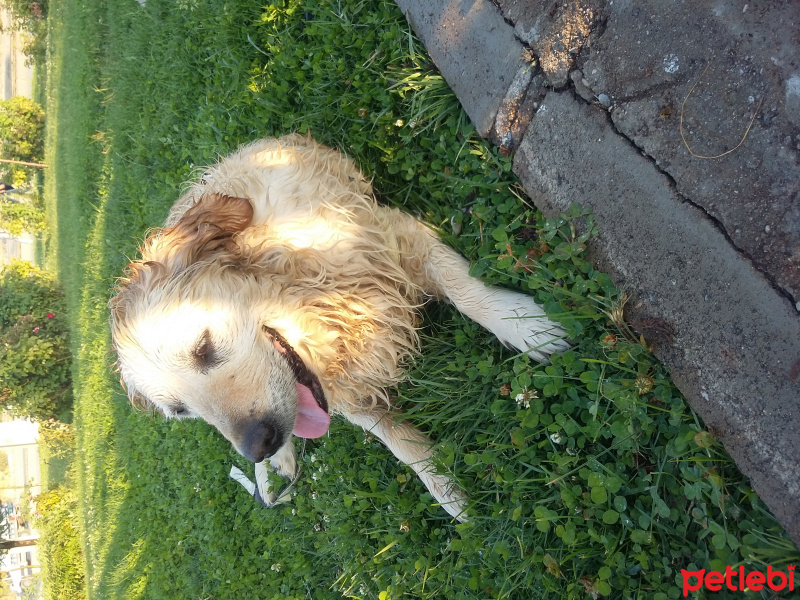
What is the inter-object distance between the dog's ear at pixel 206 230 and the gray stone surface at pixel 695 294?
147 cm

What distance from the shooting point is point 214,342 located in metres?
2.21

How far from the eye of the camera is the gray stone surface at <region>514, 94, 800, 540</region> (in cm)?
172

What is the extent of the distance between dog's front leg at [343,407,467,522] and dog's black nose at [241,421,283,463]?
2.41ft

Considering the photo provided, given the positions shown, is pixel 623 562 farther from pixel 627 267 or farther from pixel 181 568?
pixel 181 568

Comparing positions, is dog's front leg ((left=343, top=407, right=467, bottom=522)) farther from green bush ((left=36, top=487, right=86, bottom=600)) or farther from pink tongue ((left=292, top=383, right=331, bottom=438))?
green bush ((left=36, top=487, right=86, bottom=600))

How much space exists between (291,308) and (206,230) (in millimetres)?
524

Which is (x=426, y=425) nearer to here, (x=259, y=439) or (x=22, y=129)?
(x=259, y=439)

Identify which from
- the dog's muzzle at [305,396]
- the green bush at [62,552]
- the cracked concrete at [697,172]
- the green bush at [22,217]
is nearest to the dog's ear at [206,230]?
the dog's muzzle at [305,396]

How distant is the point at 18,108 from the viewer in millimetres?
12859

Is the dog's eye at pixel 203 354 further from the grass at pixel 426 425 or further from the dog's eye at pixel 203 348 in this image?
the grass at pixel 426 425

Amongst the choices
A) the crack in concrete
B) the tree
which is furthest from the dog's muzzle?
the tree

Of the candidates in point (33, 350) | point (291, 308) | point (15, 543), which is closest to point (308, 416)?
point (291, 308)

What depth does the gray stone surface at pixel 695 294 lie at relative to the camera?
172cm

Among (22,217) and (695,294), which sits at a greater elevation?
(695,294)
